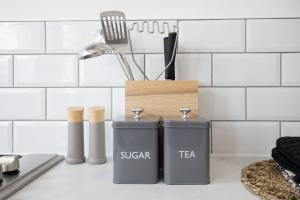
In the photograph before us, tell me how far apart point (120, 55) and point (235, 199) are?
45cm

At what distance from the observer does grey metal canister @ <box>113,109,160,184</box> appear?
22.8 inches

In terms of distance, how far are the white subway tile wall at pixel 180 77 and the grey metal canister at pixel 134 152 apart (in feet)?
0.87

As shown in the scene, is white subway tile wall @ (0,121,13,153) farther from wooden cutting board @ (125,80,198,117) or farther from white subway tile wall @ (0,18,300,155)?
wooden cutting board @ (125,80,198,117)

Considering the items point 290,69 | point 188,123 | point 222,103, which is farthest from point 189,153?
point 290,69

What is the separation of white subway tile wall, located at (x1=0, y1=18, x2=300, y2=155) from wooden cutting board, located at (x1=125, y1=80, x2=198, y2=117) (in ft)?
0.34

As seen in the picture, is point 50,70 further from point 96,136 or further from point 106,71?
point 96,136

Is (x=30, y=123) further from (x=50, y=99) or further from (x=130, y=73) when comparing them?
(x=130, y=73)

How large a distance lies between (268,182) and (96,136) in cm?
40

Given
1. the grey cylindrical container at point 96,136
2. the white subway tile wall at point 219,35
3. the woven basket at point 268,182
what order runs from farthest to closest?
the white subway tile wall at point 219,35 < the grey cylindrical container at point 96,136 < the woven basket at point 268,182

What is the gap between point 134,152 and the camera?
580 millimetres

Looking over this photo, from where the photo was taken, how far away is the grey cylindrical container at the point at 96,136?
2.36 feet

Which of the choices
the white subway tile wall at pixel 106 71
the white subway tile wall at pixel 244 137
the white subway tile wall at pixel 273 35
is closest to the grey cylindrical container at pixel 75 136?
the white subway tile wall at pixel 106 71

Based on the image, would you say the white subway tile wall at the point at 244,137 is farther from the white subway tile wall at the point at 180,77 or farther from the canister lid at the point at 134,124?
the canister lid at the point at 134,124

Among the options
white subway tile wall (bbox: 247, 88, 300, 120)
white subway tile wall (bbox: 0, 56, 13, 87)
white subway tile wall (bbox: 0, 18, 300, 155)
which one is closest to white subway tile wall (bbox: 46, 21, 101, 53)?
white subway tile wall (bbox: 0, 18, 300, 155)
